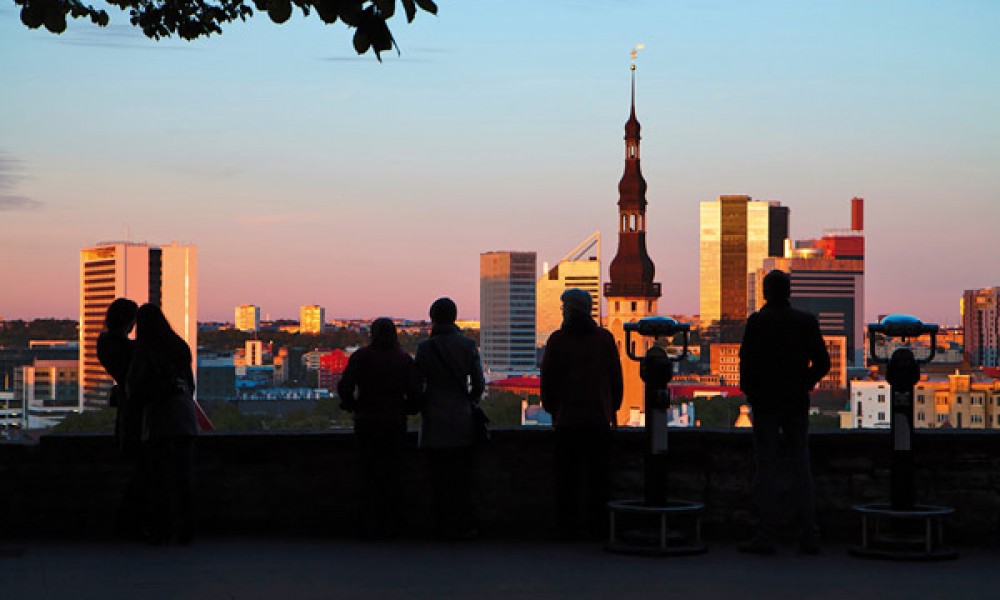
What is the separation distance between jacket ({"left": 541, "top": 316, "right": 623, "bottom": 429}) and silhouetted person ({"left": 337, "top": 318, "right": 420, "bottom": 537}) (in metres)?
0.79

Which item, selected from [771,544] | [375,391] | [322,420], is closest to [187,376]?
[375,391]

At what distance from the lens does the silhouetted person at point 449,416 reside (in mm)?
9508

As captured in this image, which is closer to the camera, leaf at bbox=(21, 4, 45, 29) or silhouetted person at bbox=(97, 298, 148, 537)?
leaf at bbox=(21, 4, 45, 29)

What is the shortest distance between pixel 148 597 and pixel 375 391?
93.2 inches

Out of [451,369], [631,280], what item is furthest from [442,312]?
[631,280]

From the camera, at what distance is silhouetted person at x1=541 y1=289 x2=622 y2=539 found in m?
9.34

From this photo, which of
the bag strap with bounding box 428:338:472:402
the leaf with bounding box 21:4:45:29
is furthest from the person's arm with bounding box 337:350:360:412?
the leaf with bounding box 21:4:45:29

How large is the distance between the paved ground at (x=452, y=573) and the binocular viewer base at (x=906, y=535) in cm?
9

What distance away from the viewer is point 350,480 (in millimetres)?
9906

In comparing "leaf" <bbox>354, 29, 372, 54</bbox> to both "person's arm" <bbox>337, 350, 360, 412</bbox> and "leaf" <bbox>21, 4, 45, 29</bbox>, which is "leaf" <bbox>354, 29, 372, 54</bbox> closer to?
"leaf" <bbox>21, 4, 45, 29</bbox>

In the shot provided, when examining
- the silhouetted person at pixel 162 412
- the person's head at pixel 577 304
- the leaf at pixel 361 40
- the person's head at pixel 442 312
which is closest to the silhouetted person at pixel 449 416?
the person's head at pixel 442 312

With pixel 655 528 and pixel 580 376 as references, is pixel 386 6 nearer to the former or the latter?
pixel 580 376

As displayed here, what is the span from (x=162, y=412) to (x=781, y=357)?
3.36 metres

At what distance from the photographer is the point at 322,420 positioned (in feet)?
436
